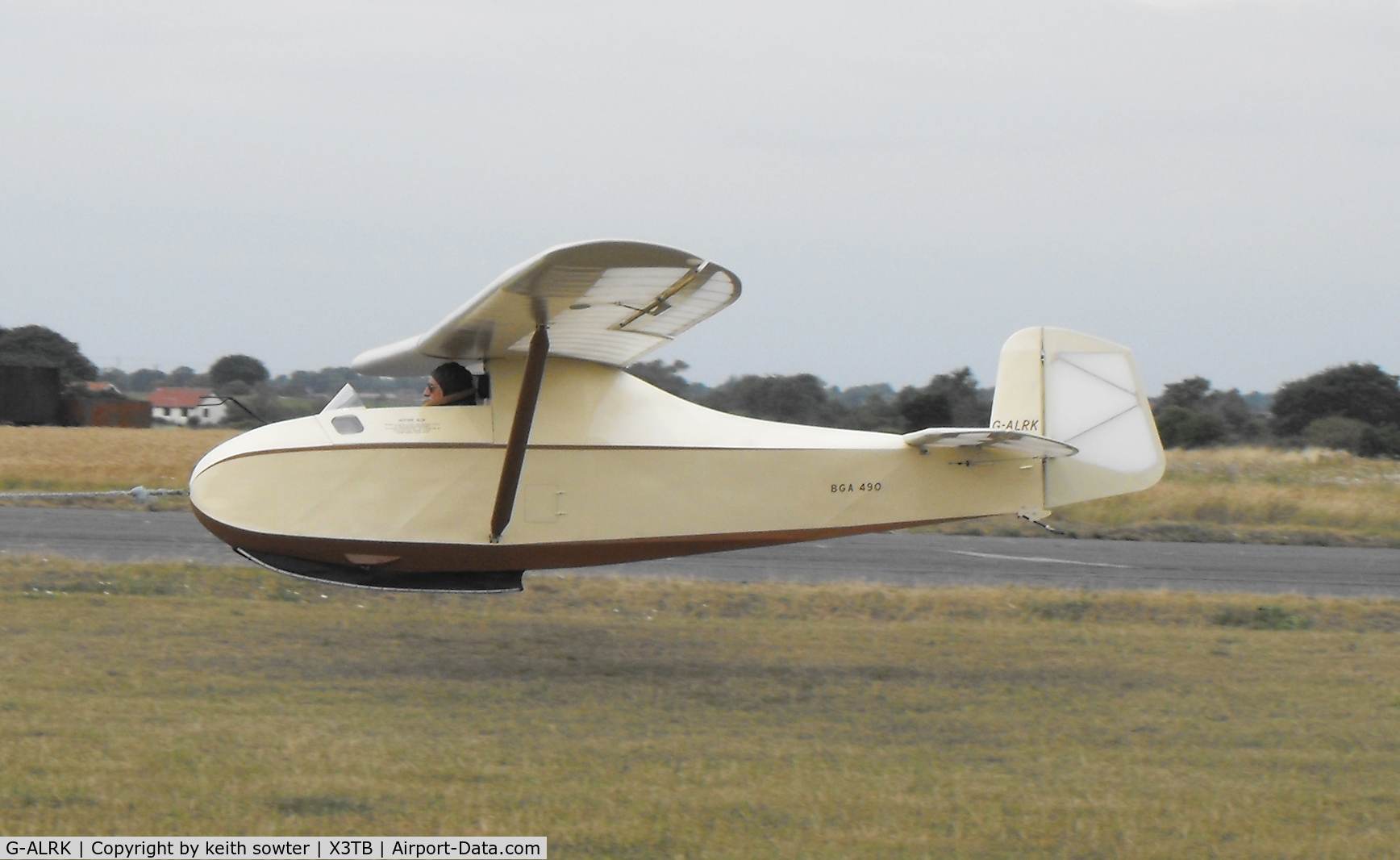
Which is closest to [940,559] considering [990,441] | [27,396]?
[990,441]

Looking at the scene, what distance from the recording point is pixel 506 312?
28.1ft

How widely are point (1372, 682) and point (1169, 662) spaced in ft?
4.90

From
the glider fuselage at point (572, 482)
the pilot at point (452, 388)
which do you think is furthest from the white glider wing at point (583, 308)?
the glider fuselage at point (572, 482)

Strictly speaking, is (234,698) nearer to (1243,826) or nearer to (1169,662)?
(1243,826)

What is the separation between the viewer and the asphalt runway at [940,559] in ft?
53.3

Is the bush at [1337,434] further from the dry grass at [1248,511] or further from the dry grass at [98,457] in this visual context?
the dry grass at [98,457]

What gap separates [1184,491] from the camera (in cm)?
2909

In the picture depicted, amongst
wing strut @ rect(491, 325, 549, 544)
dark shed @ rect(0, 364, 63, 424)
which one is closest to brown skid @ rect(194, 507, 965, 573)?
wing strut @ rect(491, 325, 549, 544)

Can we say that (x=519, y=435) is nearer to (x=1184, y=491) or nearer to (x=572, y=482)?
(x=572, y=482)

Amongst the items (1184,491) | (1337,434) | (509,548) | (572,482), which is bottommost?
(509,548)

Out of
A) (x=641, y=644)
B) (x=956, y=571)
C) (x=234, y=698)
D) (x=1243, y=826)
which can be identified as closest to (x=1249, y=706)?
(x=1243, y=826)

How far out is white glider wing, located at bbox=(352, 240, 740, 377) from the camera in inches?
297

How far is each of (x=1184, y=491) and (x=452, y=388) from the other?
75.6 ft
